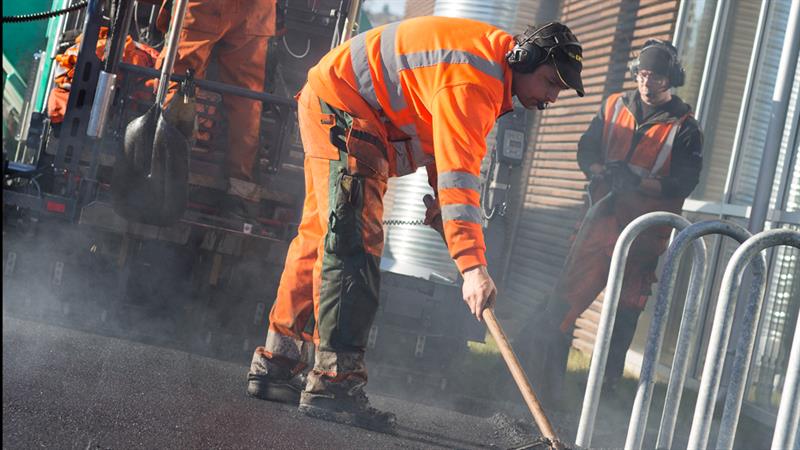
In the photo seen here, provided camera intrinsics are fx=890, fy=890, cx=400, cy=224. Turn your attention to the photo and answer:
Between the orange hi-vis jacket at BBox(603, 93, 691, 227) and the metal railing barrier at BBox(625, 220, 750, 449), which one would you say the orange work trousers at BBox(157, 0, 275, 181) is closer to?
the orange hi-vis jacket at BBox(603, 93, 691, 227)

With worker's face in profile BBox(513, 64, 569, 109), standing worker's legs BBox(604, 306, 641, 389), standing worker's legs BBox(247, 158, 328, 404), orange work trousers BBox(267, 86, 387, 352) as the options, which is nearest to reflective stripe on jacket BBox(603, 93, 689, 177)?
standing worker's legs BBox(604, 306, 641, 389)

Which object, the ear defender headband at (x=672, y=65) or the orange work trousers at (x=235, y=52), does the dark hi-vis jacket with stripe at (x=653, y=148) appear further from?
the orange work trousers at (x=235, y=52)

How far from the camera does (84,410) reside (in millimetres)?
3293

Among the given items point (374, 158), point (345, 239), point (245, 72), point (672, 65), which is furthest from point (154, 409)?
point (672, 65)

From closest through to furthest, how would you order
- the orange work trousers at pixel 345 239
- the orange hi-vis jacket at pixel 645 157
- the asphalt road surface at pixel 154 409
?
the asphalt road surface at pixel 154 409, the orange work trousers at pixel 345 239, the orange hi-vis jacket at pixel 645 157

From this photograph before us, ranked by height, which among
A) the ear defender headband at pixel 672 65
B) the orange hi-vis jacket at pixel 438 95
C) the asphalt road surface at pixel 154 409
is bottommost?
the asphalt road surface at pixel 154 409

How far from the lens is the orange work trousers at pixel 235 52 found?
522cm

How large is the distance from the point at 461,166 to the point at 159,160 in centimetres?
187

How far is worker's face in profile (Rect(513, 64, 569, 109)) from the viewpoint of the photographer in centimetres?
358

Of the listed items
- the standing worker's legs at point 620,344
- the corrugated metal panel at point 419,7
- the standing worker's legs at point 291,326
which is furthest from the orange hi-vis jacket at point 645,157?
the corrugated metal panel at point 419,7

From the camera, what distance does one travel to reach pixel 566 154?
9117 mm

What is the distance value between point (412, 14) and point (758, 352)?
33.1ft

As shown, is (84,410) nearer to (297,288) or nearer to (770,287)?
(297,288)

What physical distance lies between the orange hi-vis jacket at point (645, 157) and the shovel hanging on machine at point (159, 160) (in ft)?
9.05
